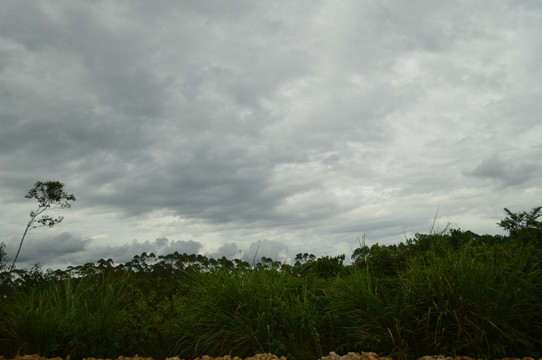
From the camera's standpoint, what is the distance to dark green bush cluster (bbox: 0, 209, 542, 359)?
17.3 ft

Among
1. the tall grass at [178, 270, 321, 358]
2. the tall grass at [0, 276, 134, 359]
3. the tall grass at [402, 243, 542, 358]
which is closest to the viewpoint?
the tall grass at [402, 243, 542, 358]

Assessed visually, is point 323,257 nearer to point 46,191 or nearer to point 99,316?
point 99,316

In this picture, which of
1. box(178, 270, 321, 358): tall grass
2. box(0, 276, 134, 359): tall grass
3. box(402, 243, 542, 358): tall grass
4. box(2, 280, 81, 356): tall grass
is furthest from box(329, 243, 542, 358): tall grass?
box(2, 280, 81, 356): tall grass

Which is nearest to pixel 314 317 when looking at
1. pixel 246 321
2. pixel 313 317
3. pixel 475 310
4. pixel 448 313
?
pixel 313 317

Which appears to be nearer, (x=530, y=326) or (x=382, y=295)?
(x=530, y=326)

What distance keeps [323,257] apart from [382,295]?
290cm

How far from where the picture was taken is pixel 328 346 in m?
5.60

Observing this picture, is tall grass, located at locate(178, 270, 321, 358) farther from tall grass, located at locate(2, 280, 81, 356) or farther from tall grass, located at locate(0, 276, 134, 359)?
tall grass, located at locate(2, 280, 81, 356)

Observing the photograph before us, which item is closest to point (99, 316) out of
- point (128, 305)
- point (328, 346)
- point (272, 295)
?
point (128, 305)

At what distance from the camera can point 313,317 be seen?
18.5 ft

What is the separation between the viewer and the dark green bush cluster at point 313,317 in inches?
208

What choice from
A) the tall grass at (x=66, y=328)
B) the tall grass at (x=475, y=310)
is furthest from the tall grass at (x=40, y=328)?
the tall grass at (x=475, y=310)

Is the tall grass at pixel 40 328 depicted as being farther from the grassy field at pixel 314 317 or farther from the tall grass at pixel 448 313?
the tall grass at pixel 448 313

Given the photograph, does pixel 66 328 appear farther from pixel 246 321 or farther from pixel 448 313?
pixel 448 313
